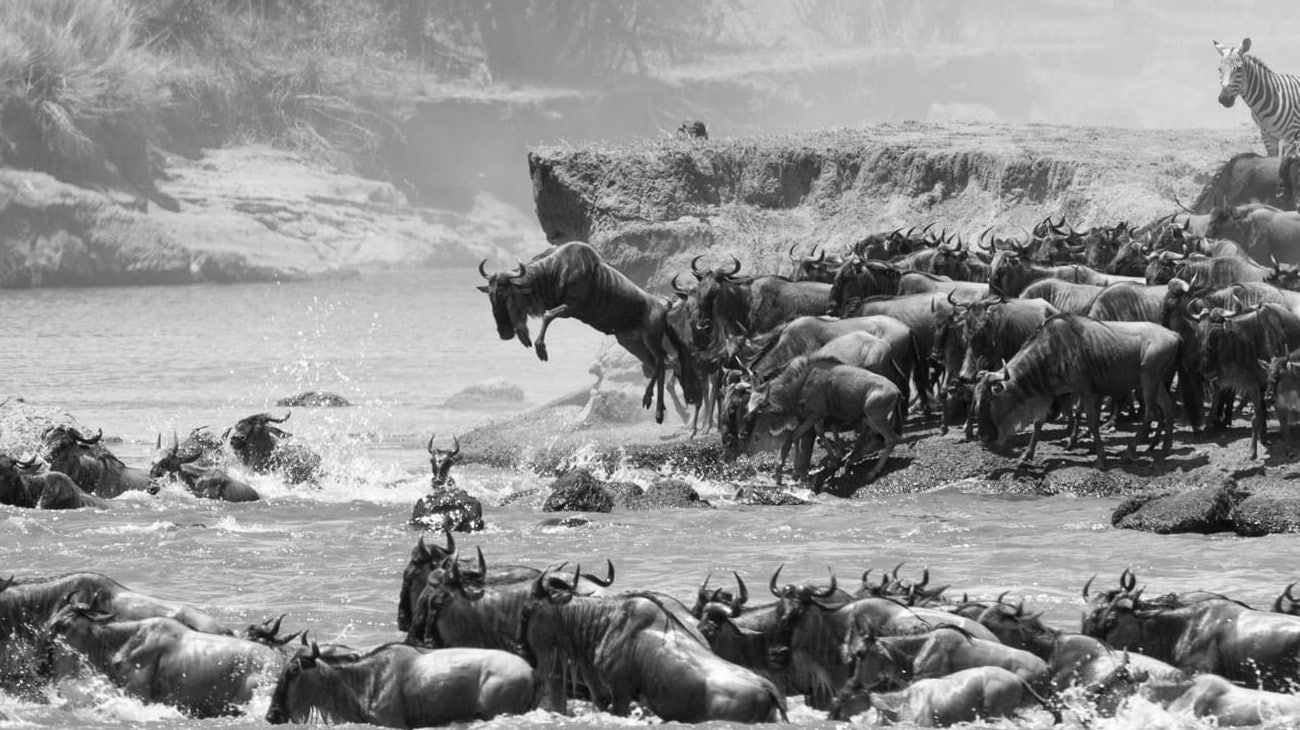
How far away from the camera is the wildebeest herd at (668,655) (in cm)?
899

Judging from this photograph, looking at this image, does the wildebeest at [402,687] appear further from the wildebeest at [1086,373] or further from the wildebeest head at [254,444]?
the wildebeest head at [254,444]

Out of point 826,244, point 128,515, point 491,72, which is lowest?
point 128,515

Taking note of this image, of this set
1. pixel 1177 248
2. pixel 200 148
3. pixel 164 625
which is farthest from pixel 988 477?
pixel 200 148

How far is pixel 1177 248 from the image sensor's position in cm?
2016

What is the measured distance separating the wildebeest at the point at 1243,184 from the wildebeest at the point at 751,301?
7.67 metres

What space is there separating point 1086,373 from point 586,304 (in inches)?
198

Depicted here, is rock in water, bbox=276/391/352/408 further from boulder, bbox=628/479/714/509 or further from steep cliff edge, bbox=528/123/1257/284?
boulder, bbox=628/479/714/509

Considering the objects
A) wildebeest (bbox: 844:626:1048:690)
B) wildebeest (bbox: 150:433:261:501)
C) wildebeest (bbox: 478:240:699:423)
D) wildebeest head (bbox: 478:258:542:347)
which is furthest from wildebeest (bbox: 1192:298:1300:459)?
wildebeest (bbox: 150:433:261:501)

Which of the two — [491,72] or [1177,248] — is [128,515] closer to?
[1177,248]

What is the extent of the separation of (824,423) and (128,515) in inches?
212

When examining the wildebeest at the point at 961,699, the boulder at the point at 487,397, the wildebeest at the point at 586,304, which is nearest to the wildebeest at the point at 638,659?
the wildebeest at the point at 961,699

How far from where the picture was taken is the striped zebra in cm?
2780

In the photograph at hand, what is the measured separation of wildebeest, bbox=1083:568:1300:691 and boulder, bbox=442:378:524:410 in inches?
805

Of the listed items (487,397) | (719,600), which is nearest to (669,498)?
(719,600)
